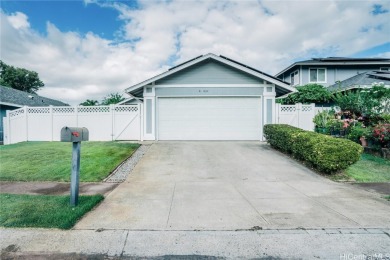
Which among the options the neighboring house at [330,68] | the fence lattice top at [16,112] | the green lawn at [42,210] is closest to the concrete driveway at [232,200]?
the green lawn at [42,210]

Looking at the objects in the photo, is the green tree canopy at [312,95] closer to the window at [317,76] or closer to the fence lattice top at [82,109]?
the window at [317,76]

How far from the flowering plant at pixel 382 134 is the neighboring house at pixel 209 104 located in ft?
16.0

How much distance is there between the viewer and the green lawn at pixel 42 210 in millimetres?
3779

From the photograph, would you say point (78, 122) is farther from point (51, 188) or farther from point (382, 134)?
point (382, 134)

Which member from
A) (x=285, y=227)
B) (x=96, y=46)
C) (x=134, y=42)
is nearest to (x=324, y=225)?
(x=285, y=227)

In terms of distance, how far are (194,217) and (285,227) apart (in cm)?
149

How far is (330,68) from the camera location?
23.2m

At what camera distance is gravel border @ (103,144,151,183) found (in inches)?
274

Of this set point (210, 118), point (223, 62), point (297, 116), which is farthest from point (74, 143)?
point (297, 116)

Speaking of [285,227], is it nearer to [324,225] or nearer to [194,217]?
[324,225]

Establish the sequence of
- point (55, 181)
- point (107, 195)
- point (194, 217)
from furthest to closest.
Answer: point (55, 181) < point (107, 195) < point (194, 217)

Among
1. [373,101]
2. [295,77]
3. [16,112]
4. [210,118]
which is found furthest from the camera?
[295,77]

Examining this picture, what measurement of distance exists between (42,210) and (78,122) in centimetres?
1086

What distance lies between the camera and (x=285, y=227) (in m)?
3.75
